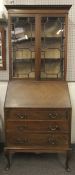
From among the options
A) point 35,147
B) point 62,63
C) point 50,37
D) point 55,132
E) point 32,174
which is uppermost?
point 50,37

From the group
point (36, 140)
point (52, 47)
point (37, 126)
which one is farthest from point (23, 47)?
point (36, 140)

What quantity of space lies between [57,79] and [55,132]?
624mm

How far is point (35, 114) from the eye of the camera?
7.77 feet

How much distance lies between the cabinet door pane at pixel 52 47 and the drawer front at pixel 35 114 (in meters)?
0.47

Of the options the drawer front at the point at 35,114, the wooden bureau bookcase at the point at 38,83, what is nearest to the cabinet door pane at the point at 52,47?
the wooden bureau bookcase at the point at 38,83

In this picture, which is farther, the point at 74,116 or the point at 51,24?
the point at 74,116

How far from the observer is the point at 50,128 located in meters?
2.40

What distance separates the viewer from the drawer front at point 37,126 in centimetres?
238

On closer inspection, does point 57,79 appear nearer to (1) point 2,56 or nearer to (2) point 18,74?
(2) point 18,74

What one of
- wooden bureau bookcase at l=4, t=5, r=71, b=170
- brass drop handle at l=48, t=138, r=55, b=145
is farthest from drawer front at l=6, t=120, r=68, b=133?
brass drop handle at l=48, t=138, r=55, b=145

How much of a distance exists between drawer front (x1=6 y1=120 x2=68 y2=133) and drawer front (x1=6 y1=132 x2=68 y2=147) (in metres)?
0.07

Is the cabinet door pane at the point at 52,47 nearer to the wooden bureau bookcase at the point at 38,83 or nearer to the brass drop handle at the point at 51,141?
the wooden bureau bookcase at the point at 38,83

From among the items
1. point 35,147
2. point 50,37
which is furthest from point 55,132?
point 50,37

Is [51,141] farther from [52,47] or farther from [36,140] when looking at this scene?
[52,47]
